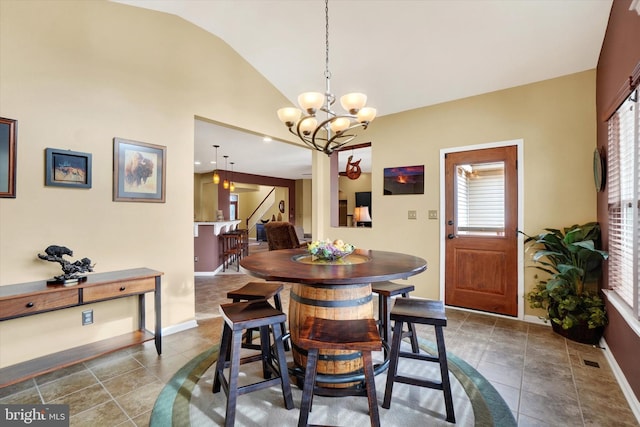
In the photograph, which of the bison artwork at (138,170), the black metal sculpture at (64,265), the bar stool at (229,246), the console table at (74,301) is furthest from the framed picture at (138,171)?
the bar stool at (229,246)

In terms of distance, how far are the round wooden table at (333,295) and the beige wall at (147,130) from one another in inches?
59.7

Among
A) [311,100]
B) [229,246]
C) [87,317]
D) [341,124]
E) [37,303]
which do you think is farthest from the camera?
[229,246]

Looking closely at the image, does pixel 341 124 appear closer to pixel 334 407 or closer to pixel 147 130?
pixel 147 130

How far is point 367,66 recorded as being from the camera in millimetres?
3320

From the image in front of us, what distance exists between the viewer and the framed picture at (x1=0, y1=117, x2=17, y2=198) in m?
2.04

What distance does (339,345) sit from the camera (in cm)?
140

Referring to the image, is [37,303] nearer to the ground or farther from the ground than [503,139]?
nearer to the ground

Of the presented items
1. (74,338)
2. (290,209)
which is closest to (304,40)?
(74,338)

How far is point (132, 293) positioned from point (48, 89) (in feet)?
5.55

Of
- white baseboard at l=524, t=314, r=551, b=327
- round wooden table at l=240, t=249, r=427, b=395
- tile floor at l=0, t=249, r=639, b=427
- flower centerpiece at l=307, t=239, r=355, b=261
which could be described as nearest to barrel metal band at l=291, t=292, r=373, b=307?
round wooden table at l=240, t=249, r=427, b=395

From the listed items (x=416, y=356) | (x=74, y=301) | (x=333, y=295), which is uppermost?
(x=333, y=295)

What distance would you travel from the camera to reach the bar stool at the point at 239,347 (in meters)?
1.56

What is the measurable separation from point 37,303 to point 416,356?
2506mm

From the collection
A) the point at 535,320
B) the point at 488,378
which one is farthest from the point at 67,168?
the point at 535,320
